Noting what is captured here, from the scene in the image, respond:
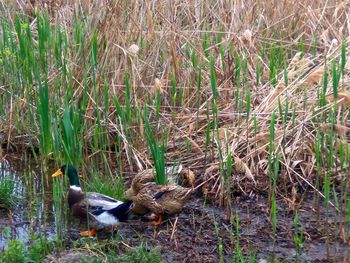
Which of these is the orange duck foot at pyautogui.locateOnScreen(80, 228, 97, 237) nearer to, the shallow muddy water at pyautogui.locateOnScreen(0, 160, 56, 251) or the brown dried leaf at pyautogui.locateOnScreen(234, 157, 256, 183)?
the shallow muddy water at pyautogui.locateOnScreen(0, 160, 56, 251)

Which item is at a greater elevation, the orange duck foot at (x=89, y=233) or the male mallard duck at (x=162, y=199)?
the male mallard duck at (x=162, y=199)

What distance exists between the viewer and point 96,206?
15.4 feet

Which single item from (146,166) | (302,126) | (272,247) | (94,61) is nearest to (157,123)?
(146,166)

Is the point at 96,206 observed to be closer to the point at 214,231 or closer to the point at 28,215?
the point at 28,215

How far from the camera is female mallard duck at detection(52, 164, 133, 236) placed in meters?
4.60

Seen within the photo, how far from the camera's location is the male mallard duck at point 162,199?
4734 millimetres

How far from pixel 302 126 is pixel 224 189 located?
72cm

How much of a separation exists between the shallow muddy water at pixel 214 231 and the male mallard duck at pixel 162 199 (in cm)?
7

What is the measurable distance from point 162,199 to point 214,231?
39 centimetres

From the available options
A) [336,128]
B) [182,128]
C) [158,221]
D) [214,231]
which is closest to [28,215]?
[158,221]

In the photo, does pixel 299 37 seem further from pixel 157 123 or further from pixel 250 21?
pixel 157 123

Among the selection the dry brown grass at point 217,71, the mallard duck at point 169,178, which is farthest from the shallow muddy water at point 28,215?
the dry brown grass at point 217,71

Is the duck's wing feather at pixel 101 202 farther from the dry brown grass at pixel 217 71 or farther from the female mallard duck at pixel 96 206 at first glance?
the dry brown grass at pixel 217 71

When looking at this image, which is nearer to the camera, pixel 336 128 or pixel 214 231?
pixel 336 128
